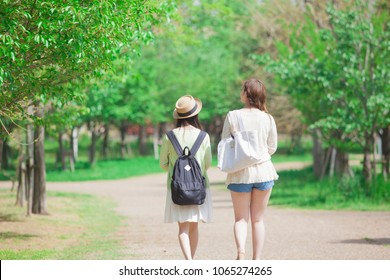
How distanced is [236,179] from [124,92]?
4280cm

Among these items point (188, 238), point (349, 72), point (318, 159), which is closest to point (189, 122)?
point (188, 238)

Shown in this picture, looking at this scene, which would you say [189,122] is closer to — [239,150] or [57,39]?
[239,150]

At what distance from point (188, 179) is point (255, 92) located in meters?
1.07

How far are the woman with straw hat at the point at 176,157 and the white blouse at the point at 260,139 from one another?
275 mm

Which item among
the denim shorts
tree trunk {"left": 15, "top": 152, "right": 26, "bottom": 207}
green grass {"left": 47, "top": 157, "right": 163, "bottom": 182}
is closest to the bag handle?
the denim shorts

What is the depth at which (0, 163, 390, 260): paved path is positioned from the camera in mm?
11562

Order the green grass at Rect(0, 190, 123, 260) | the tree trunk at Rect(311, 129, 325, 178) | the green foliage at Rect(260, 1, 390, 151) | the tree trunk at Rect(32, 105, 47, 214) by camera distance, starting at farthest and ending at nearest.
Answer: the tree trunk at Rect(311, 129, 325, 178) → the green foliage at Rect(260, 1, 390, 151) → the tree trunk at Rect(32, 105, 47, 214) → the green grass at Rect(0, 190, 123, 260)

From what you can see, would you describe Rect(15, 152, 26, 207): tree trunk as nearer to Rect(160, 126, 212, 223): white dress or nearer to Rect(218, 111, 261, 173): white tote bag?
Rect(160, 126, 212, 223): white dress

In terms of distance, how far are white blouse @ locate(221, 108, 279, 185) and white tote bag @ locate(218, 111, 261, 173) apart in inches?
1.6

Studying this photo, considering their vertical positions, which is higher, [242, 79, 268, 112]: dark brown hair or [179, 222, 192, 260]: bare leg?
[242, 79, 268, 112]: dark brown hair

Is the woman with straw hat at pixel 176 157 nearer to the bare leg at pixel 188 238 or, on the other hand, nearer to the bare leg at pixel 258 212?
the bare leg at pixel 188 238

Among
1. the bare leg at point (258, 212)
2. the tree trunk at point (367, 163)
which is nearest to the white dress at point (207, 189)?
the bare leg at point (258, 212)

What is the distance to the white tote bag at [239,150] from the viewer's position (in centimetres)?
866

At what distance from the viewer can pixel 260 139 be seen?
28.9 feet
